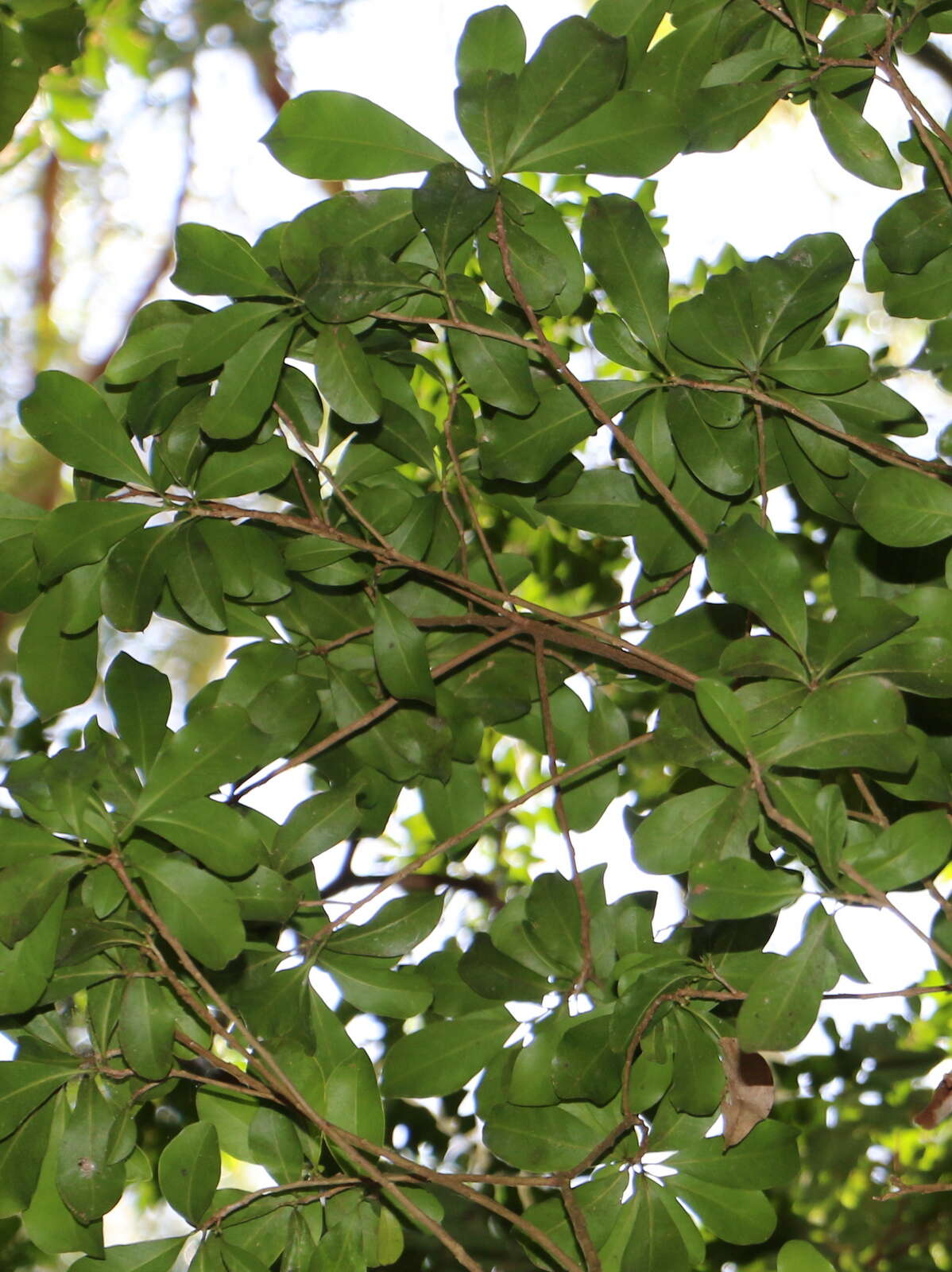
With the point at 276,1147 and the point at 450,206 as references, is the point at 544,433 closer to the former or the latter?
the point at 450,206

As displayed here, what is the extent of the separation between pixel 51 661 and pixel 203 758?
0.42ft

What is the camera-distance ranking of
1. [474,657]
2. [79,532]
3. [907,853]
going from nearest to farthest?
[907,853], [79,532], [474,657]

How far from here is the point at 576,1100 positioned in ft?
1.84

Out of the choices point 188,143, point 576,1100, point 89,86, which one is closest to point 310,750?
point 576,1100

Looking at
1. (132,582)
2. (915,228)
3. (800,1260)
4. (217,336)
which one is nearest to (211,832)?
(132,582)

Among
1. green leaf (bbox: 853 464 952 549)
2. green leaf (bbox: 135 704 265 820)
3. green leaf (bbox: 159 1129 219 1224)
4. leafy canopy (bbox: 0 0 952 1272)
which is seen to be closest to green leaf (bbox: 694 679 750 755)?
leafy canopy (bbox: 0 0 952 1272)

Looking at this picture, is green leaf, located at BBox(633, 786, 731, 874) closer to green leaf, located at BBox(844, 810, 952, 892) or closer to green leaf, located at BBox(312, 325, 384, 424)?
green leaf, located at BBox(844, 810, 952, 892)

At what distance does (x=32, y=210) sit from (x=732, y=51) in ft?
7.22

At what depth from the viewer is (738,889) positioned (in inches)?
17.9

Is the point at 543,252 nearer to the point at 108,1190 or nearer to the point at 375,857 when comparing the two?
the point at 108,1190

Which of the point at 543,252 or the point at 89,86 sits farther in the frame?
the point at 89,86

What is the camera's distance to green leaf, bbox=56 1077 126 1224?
1.76 ft

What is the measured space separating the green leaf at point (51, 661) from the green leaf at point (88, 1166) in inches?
8.1

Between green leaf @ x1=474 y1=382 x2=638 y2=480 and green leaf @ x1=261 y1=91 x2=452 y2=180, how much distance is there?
0.43 feet
